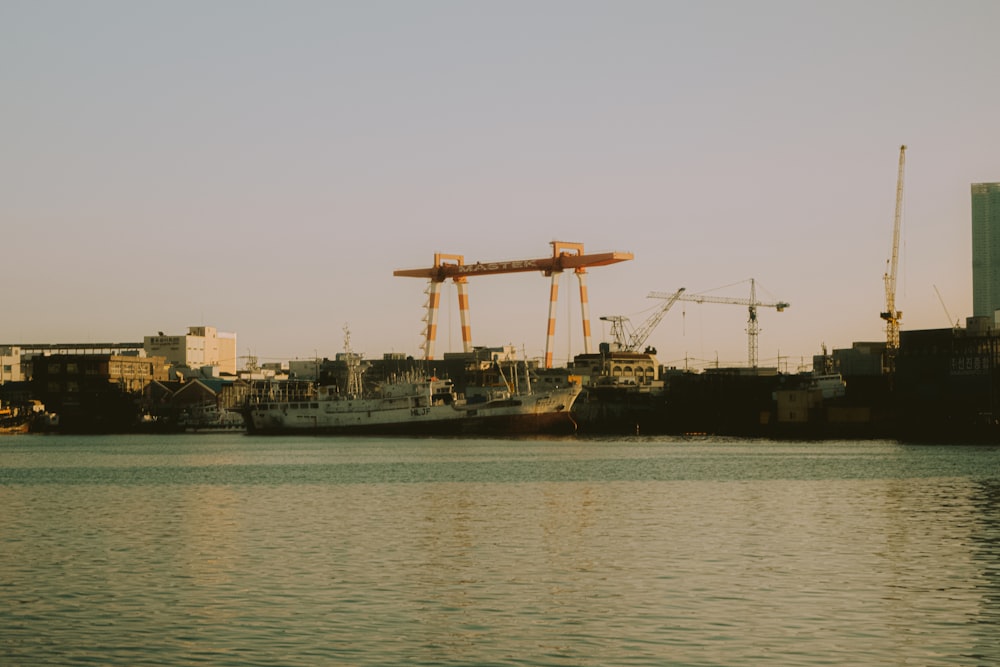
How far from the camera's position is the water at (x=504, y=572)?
20.1 meters

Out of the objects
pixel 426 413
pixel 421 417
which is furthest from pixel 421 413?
pixel 426 413

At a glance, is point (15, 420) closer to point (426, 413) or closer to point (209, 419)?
point (209, 419)

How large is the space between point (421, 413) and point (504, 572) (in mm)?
106453

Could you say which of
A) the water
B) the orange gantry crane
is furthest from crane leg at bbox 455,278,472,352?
the water

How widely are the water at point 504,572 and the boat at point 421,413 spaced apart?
2908 inches

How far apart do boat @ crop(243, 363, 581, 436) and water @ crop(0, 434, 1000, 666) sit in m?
73.9

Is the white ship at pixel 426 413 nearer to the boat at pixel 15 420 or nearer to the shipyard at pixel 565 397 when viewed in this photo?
the shipyard at pixel 565 397

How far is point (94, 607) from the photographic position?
23.7 metres

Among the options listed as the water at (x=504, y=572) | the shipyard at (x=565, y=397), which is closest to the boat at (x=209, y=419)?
the shipyard at (x=565, y=397)

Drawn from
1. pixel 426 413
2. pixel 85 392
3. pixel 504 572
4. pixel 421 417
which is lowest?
pixel 504 572

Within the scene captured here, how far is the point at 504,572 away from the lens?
1115 inches

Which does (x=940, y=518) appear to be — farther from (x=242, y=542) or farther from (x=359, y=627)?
(x=359, y=627)

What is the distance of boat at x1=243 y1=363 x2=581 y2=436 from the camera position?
134 metres

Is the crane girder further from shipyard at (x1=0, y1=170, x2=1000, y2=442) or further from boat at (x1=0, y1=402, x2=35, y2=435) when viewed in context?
boat at (x1=0, y1=402, x2=35, y2=435)
